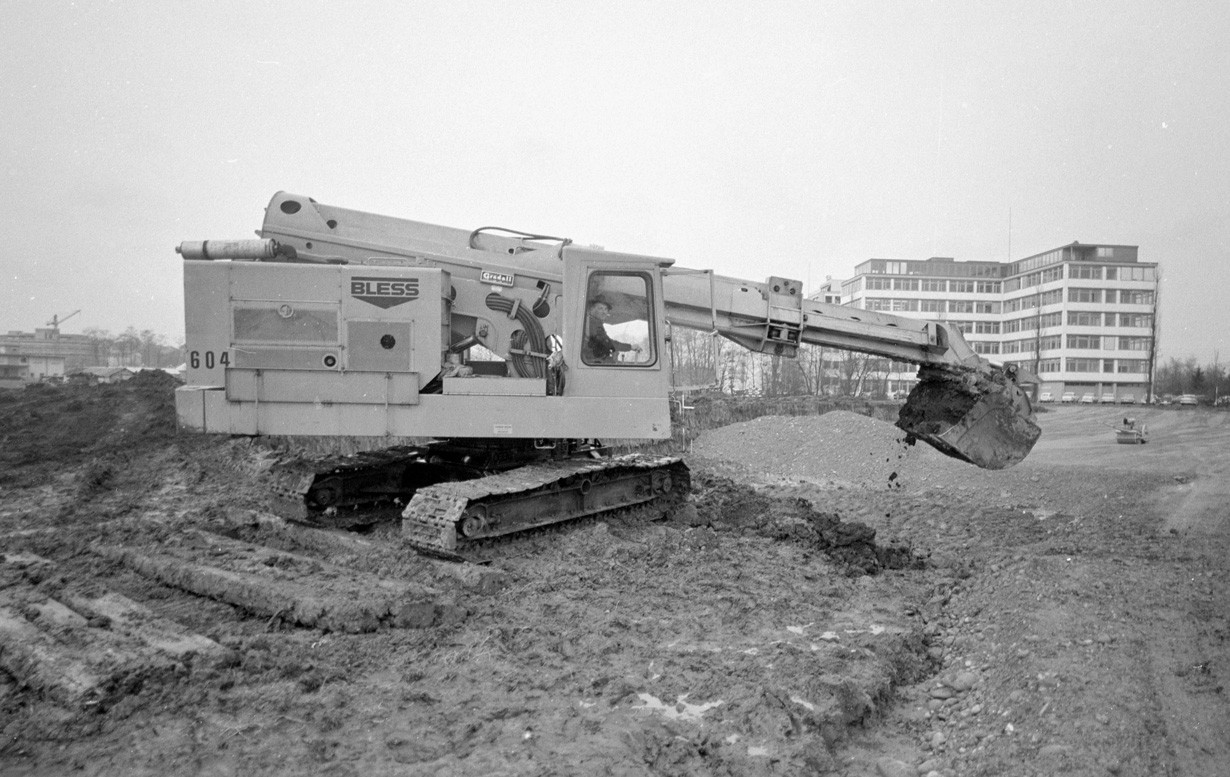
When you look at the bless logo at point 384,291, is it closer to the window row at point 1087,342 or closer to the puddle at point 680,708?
the puddle at point 680,708

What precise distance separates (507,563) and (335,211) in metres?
3.67

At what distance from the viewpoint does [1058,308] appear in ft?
177

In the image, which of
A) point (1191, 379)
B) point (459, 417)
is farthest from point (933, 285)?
point (459, 417)

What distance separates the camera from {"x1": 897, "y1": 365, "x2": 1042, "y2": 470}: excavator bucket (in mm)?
7680

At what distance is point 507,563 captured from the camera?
255 inches

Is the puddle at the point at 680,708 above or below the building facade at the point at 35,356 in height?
below

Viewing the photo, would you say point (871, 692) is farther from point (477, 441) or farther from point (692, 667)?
point (477, 441)

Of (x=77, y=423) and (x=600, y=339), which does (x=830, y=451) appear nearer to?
(x=600, y=339)

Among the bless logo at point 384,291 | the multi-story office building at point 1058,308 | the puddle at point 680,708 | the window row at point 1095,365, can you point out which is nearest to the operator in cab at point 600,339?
the bless logo at point 384,291

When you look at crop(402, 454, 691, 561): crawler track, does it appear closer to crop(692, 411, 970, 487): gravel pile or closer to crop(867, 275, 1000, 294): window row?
crop(692, 411, 970, 487): gravel pile

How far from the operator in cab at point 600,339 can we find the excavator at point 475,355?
0.04ft

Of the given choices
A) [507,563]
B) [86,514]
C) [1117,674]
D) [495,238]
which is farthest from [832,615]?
[86,514]

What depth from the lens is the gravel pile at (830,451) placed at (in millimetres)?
13242

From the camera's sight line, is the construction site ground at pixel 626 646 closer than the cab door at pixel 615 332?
Yes
